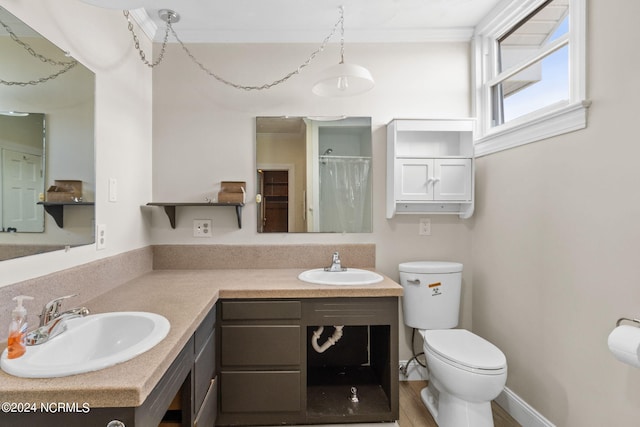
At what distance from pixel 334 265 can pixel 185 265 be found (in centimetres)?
102

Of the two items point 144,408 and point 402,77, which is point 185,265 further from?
point 402,77

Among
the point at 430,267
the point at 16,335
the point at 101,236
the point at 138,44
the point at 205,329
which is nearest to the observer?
the point at 16,335

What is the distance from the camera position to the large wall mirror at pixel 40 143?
1.04 metres

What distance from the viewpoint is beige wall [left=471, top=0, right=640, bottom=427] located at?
4.08 feet

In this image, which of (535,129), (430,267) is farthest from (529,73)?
(430,267)

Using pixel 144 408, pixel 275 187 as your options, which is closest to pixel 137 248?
pixel 275 187

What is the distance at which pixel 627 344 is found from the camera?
111 cm

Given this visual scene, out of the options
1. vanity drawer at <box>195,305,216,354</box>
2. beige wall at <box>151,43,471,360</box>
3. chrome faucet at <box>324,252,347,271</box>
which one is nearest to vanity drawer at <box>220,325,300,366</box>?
vanity drawer at <box>195,305,216,354</box>

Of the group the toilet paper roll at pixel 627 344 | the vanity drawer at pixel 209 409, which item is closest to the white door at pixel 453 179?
the toilet paper roll at pixel 627 344

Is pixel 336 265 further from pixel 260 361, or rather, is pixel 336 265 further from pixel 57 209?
pixel 57 209

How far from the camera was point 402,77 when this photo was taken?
2.29 meters

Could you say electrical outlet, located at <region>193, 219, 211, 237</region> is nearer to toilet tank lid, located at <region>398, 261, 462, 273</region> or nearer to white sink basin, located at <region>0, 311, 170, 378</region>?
white sink basin, located at <region>0, 311, 170, 378</region>

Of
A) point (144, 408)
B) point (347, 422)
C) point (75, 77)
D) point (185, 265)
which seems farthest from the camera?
point (185, 265)

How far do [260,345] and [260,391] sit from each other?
240 mm
